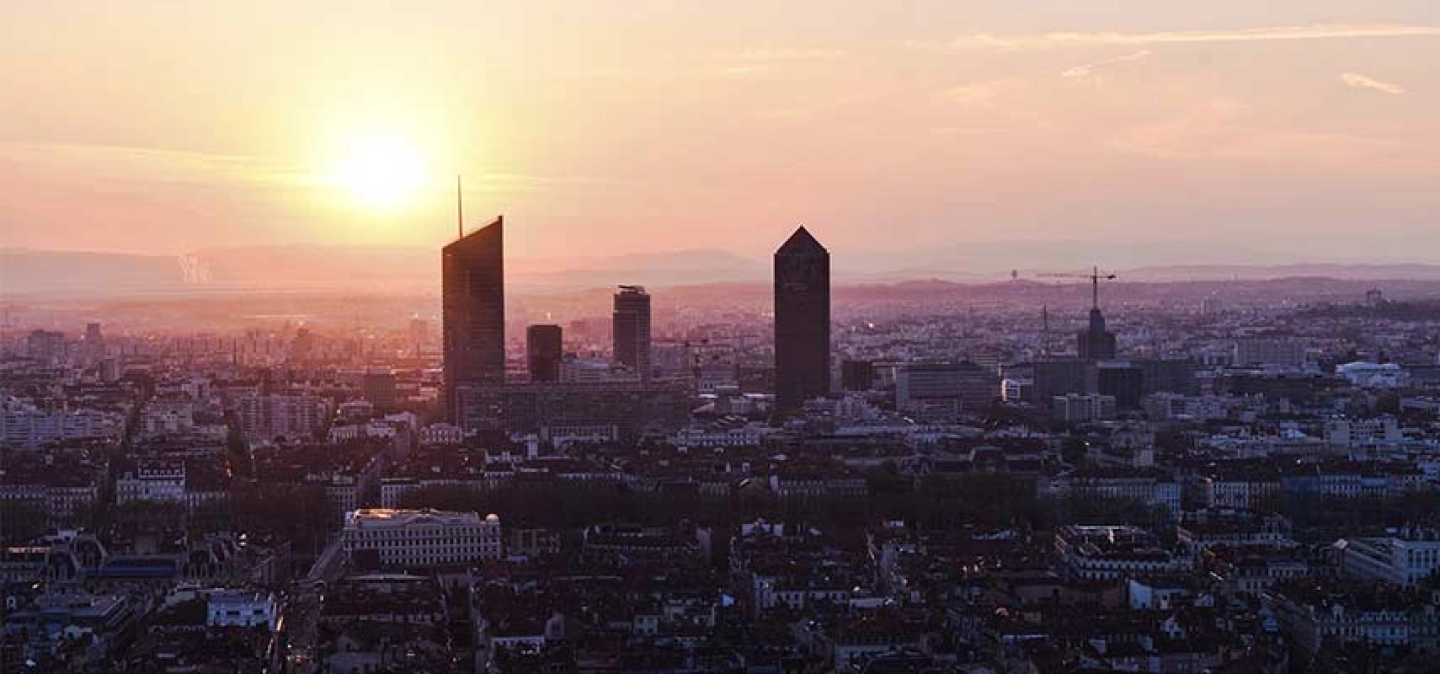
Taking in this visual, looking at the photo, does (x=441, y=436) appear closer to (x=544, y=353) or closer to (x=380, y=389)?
(x=544, y=353)

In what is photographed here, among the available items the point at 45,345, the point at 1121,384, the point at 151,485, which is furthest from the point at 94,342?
the point at 151,485

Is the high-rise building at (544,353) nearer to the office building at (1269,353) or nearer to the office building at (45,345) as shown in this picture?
the office building at (45,345)

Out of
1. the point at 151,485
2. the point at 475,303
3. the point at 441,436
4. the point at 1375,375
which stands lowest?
the point at 441,436

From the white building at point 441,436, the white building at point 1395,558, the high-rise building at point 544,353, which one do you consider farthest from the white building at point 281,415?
the white building at point 1395,558

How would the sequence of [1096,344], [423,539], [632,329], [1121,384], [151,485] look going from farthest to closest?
[1096,344]
[632,329]
[1121,384]
[151,485]
[423,539]

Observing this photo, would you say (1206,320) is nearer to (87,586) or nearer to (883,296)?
(883,296)

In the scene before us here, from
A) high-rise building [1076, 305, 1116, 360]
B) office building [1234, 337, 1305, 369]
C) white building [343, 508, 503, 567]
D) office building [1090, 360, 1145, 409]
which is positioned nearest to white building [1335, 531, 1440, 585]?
white building [343, 508, 503, 567]
